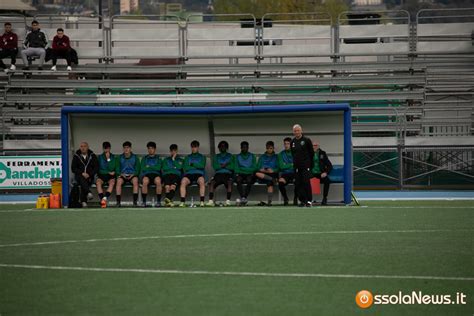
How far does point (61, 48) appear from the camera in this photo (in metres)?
30.6

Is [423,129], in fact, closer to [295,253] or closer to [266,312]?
[295,253]

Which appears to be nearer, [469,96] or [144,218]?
[144,218]

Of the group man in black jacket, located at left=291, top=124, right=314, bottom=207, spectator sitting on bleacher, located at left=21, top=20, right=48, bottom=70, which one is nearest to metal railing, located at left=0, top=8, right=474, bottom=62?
spectator sitting on bleacher, located at left=21, top=20, right=48, bottom=70

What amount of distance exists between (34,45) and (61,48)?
87 centimetres

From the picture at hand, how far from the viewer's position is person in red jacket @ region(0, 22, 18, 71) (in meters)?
30.5

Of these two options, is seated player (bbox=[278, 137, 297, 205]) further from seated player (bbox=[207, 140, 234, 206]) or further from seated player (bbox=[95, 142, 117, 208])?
seated player (bbox=[95, 142, 117, 208])

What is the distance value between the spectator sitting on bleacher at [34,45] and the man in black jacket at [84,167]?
10268 mm

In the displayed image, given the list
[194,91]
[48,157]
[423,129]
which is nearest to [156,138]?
[48,157]

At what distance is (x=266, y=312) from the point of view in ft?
28.6

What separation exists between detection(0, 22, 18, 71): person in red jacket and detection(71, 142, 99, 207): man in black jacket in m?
10.4

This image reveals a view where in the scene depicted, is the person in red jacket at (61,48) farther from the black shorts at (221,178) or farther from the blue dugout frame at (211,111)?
the black shorts at (221,178)

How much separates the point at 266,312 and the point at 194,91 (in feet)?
74.0

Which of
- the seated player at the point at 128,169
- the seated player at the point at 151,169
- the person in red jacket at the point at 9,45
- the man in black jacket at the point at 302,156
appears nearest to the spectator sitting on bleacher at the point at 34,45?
the person in red jacket at the point at 9,45

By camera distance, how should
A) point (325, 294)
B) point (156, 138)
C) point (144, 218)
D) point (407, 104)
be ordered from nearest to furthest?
point (325, 294), point (144, 218), point (156, 138), point (407, 104)
